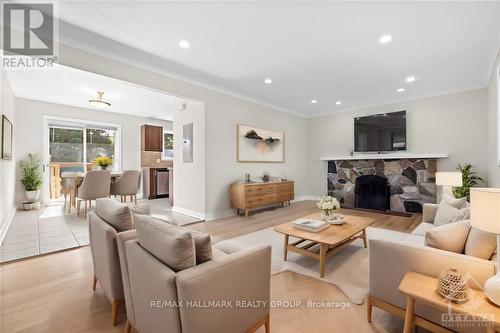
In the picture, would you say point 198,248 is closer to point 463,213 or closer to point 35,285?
point 35,285

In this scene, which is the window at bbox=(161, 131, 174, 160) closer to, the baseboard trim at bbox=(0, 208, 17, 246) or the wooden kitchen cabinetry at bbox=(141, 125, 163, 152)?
the wooden kitchen cabinetry at bbox=(141, 125, 163, 152)

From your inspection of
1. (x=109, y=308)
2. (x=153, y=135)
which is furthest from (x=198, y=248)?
(x=153, y=135)

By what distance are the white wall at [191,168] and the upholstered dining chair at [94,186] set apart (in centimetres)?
141

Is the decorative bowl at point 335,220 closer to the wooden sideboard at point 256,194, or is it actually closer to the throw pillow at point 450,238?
the throw pillow at point 450,238

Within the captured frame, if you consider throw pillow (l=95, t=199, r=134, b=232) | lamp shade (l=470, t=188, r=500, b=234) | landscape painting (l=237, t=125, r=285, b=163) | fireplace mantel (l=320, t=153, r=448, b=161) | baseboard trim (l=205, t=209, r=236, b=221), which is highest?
landscape painting (l=237, t=125, r=285, b=163)

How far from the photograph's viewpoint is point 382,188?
5387 millimetres

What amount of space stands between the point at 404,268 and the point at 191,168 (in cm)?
406

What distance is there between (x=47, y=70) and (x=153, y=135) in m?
3.64

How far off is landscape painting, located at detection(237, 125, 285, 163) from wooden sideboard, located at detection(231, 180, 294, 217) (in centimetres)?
73

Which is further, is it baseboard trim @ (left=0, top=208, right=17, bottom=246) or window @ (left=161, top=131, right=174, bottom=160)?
window @ (left=161, top=131, right=174, bottom=160)

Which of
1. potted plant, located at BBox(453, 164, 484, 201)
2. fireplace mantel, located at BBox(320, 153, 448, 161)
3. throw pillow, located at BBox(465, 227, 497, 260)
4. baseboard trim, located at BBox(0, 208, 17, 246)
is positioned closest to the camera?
throw pillow, located at BBox(465, 227, 497, 260)

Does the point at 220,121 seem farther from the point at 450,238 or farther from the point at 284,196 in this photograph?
the point at 450,238

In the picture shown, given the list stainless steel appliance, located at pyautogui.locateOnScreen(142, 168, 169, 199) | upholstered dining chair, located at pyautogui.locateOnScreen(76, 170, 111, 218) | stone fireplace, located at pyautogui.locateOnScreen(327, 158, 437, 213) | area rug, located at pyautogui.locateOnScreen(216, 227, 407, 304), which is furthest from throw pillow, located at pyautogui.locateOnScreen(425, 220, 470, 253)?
stainless steel appliance, located at pyautogui.locateOnScreen(142, 168, 169, 199)

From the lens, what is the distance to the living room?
132 centimetres
